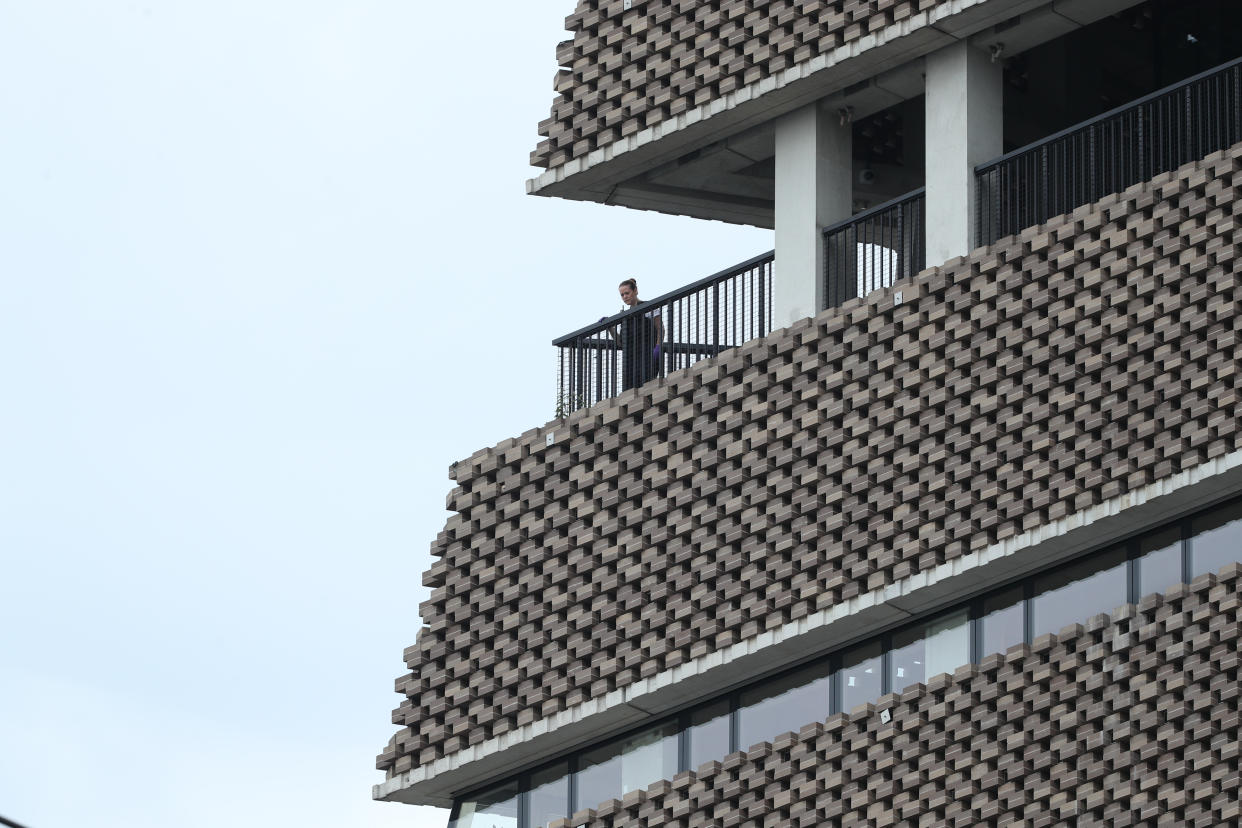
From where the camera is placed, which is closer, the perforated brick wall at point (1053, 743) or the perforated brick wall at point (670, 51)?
the perforated brick wall at point (1053, 743)

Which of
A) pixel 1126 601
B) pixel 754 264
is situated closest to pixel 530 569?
pixel 754 264

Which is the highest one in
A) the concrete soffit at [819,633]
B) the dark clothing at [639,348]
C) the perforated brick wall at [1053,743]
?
the dark clothing at [639,348]

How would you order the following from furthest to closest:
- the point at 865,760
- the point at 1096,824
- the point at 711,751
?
the point at 711,751 → the point at 865,760 → the point at 1096,824

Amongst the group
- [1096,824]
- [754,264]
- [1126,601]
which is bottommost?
[1096,824]

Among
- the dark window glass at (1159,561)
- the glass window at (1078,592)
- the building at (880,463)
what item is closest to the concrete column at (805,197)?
the building at (880,463)

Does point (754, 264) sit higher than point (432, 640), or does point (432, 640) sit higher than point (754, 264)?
point (754, 264)

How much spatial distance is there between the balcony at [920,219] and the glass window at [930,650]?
3.89 m

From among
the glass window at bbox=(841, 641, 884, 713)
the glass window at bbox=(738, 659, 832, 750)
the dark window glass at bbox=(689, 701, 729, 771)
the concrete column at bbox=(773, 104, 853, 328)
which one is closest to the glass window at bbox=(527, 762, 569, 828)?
the dark window glass at bbox=(689, 701, 729, 771)

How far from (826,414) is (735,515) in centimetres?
156

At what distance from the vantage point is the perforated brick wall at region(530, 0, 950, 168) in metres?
48.5

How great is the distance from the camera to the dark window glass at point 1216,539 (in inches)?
1693

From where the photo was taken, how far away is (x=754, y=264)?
4988cm

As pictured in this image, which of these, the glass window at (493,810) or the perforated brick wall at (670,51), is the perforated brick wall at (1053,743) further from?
the perforated brick wall at (670,51)

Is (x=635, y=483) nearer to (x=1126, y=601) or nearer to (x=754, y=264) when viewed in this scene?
(x=754, y=264)
